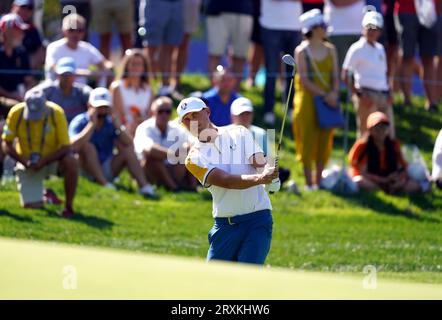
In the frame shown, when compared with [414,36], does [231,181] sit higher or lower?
lower

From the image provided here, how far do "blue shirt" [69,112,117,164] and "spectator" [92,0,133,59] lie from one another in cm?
270

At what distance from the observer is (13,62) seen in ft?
59.6

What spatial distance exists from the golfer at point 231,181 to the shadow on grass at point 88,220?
4.78 m

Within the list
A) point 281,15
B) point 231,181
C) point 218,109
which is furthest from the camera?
point 281,15

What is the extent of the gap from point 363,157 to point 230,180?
714cm

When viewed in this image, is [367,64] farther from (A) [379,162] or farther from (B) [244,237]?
(B) [244,237]

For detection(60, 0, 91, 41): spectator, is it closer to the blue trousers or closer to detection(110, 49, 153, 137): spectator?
detection(110, 49, 153, 137): spectator

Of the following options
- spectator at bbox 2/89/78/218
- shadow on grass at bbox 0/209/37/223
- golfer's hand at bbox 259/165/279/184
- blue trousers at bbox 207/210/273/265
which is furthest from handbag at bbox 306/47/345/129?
golfer's hand at bbox 259/165/279/184

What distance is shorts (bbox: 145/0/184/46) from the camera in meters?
19.2

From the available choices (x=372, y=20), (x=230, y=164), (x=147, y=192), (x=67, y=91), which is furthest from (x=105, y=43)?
(x=230, y=164)

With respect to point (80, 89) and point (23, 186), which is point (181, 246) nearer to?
point (23, 186)

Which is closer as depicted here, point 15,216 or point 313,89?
point 15,216

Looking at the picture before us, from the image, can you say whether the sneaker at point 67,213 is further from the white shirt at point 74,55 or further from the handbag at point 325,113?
the handbag at point 325,113

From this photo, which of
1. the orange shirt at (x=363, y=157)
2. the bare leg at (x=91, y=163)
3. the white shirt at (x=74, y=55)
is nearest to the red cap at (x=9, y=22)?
the white shirt at (x=74, y=55)
